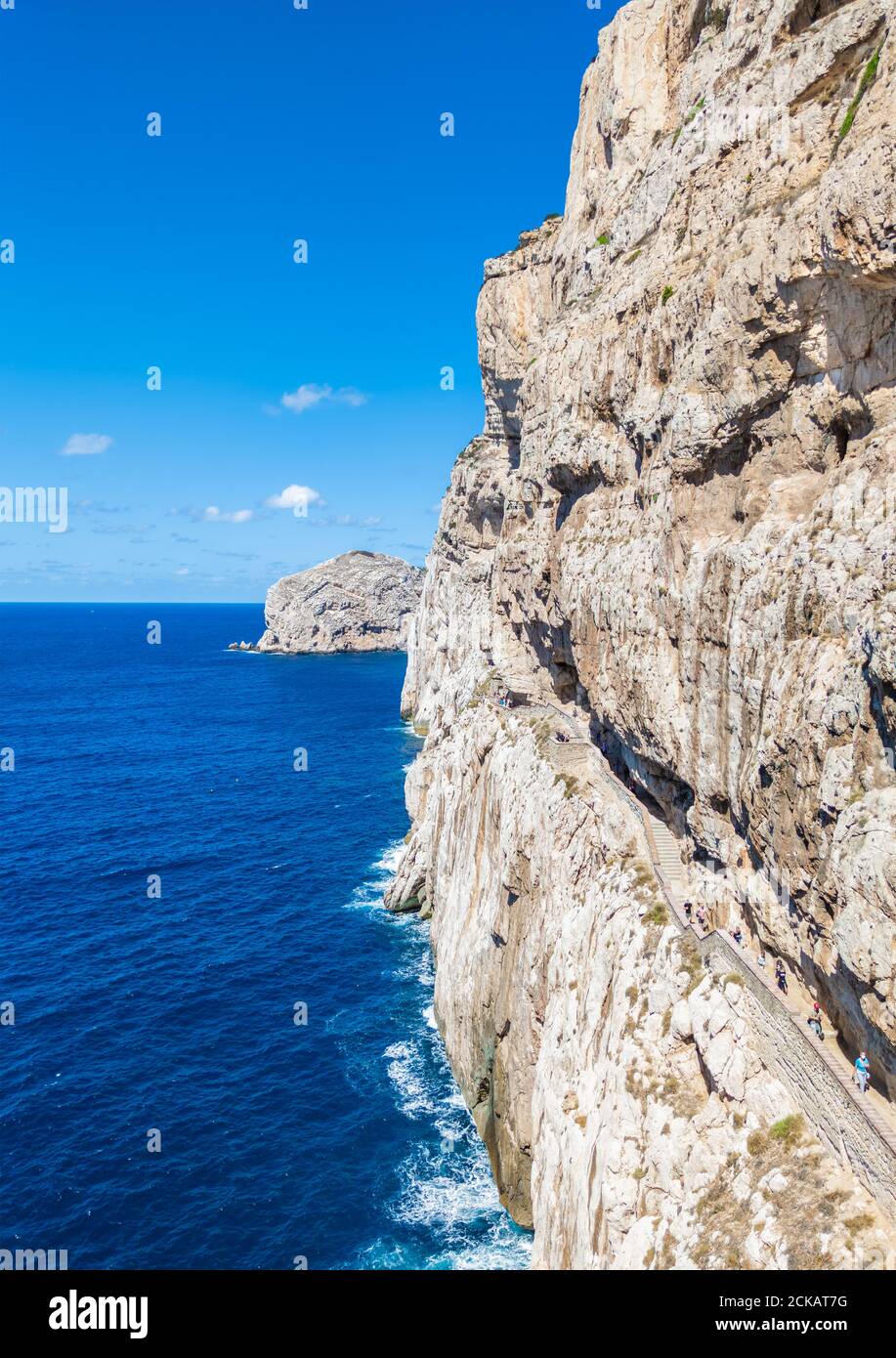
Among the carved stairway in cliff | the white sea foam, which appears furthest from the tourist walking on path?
the white sea foam

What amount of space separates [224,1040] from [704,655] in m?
37.9

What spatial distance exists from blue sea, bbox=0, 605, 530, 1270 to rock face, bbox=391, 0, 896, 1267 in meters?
4.58

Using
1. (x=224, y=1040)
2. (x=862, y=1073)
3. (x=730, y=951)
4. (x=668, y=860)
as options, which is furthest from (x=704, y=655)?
(x=224, y=1040)

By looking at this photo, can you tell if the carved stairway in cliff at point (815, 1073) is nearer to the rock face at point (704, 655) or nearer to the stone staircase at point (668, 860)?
the stone staircase at point (668, 860)

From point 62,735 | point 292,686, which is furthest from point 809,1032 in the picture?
point 292,686

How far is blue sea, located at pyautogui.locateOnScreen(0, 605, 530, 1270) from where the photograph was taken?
37.0 m

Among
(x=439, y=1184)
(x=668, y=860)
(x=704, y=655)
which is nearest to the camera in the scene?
(x=704, y=655)

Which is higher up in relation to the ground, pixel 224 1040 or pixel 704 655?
pixel 704 655

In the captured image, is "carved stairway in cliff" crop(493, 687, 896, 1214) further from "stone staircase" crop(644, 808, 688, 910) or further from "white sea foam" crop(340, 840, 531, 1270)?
"white sea foam" crop(340, 840, 531, 1270)

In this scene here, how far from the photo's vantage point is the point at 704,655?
2830 centimetres

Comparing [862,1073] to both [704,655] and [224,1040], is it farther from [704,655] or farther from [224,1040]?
[224,1040]

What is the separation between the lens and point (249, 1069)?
47.7 m
